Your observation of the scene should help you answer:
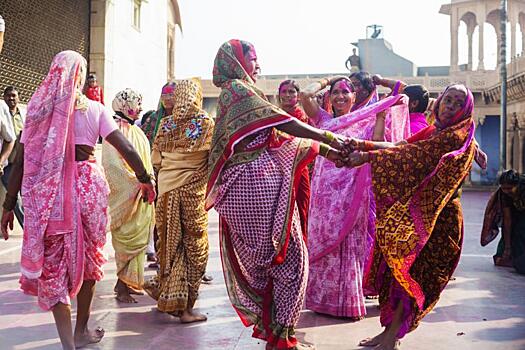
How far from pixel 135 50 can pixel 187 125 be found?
394 inches

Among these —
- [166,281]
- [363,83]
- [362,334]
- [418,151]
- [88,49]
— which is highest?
[88,49]

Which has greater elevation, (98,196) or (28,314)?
(98,196)

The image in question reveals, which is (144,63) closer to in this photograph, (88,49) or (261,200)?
(88,49)

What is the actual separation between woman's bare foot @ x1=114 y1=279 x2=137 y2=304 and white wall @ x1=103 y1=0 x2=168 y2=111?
7055mm

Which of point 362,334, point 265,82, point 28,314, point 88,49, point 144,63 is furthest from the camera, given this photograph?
point 265,82

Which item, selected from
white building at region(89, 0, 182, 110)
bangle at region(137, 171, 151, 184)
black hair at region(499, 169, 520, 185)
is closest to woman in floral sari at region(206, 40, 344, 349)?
bangle at region(137, 171, 151, 184)

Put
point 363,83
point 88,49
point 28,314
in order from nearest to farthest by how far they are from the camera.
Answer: point 28,314 < point 363,83 < point 88,49

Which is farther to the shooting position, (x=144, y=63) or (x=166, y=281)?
(x=144, y=63)

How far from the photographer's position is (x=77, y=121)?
3.33 metres

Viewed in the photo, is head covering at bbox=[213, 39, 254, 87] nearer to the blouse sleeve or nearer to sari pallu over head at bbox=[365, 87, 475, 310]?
the blouse sleeve

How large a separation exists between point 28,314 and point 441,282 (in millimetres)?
2817

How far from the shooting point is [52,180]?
3.19 meters

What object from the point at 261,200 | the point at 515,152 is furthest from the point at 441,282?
the point at 515,152

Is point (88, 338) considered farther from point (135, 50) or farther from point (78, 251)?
point (135, 50)
